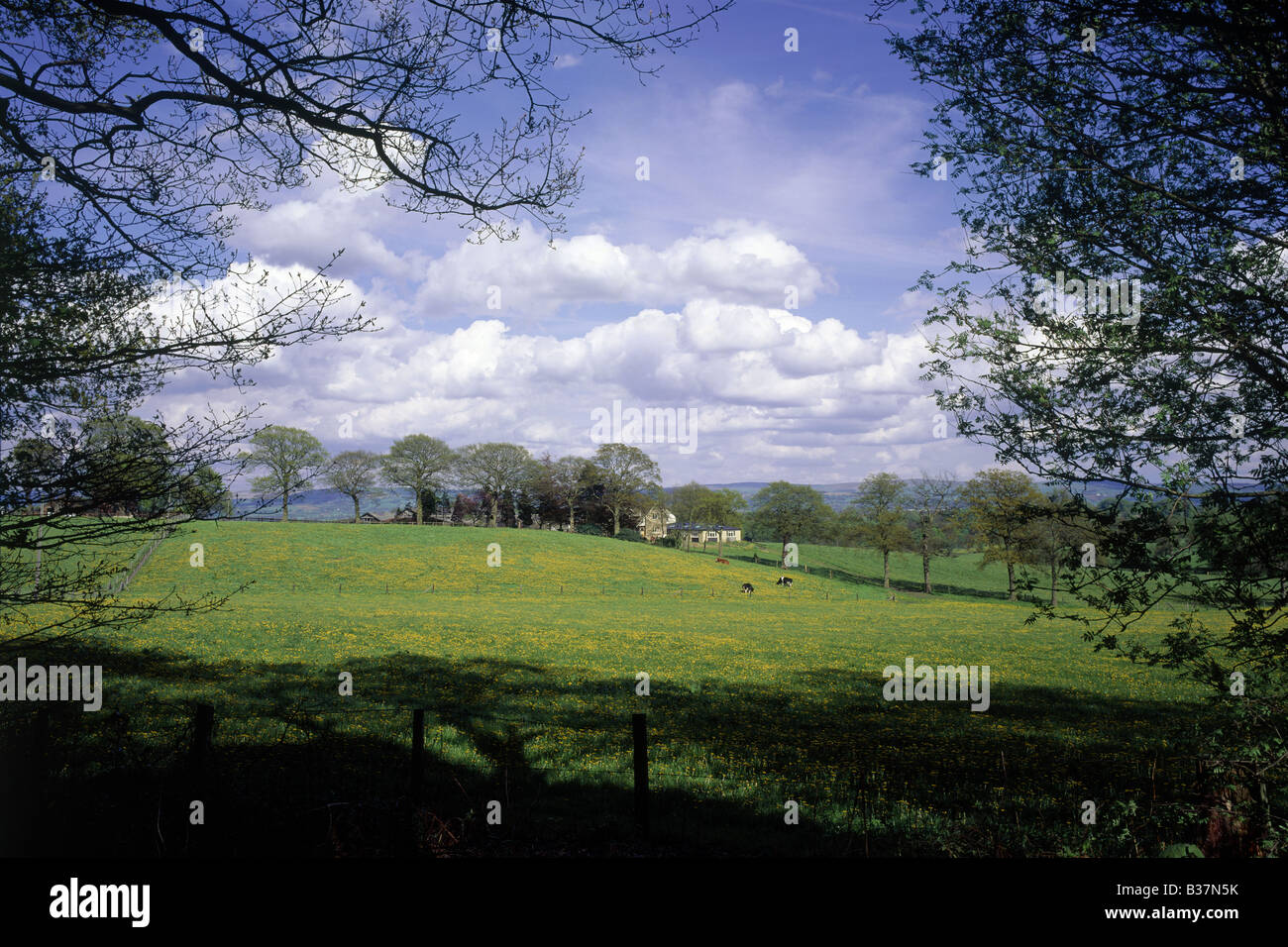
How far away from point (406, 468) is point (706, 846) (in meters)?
82.3

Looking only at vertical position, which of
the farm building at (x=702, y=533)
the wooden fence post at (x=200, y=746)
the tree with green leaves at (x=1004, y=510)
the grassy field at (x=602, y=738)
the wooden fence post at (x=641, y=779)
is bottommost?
the farm building at (x=702, y=533)

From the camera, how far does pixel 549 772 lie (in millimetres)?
9242

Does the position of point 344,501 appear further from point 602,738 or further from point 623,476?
point 602,738

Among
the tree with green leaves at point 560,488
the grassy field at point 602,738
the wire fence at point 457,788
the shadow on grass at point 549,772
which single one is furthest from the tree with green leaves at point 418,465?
the wire fence at point 457,788

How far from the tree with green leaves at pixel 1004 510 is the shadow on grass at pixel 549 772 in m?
2.84

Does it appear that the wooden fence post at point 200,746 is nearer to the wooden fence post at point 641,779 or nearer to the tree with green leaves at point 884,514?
the wooden fence post at point 641,779

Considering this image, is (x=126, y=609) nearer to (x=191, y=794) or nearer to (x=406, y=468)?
(x=191, y=794)

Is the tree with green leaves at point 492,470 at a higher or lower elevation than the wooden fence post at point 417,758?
higher

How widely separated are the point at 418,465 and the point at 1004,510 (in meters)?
82.6

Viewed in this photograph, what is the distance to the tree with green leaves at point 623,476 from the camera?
99.9m
